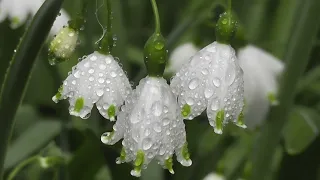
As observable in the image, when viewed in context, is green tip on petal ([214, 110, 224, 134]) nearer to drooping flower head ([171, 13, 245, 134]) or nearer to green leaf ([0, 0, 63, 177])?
drooping flower head ([171, 13, 245, 134])

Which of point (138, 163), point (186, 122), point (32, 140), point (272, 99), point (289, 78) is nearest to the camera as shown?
point (138, 163)

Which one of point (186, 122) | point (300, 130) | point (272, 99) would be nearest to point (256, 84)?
point (272, 99)

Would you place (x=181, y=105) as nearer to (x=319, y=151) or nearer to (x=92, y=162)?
(x=92, y=162)

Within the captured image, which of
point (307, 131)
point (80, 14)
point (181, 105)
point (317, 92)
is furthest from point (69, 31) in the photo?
point (317, 92)

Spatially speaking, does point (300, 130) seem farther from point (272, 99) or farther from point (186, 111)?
point (186, 111)

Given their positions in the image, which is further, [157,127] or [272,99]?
[272,99]

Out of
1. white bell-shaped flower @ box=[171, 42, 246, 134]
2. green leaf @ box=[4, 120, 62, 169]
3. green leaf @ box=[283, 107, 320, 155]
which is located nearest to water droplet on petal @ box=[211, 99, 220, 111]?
white bell-shaped flower @ box=[171, 42, 246, 134]
